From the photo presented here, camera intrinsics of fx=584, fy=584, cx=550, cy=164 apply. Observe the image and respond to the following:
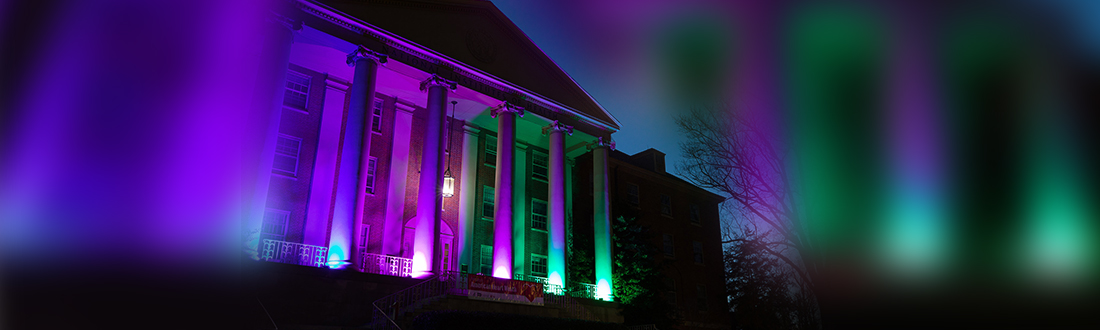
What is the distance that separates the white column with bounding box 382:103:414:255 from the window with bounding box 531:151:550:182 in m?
7.42

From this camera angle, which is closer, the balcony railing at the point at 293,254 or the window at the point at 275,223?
the balcony railing at the point at 293,254

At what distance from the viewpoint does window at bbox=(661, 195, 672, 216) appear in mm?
38250

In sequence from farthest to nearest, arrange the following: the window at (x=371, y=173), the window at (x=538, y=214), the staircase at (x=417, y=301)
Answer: the window at (x=538, y=214)
the window at (x=371, y=173)
the staircase at (x=417, y=301)

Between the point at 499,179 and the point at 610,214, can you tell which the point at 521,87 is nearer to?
the point at 499,179

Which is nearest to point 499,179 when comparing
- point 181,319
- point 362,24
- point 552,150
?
point 552,150

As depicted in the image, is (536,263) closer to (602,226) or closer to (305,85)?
(602,226)

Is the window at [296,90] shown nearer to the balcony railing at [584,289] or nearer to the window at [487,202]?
the window at [487,202]

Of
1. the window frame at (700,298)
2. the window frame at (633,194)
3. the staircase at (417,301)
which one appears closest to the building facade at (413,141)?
the staircase at (417,301)

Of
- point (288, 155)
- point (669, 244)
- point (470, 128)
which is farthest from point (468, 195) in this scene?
point (669, 244)

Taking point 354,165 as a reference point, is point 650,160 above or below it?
above

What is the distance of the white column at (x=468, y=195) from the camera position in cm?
2628

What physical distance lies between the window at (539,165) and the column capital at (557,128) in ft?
8.71

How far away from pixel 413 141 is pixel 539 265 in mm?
8969

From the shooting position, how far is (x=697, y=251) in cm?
3928
